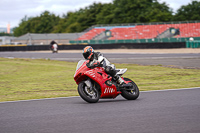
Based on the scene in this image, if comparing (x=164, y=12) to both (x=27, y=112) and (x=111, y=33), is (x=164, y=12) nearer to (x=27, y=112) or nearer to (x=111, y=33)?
(x=111, y=33)

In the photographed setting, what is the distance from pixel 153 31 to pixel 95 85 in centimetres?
4865

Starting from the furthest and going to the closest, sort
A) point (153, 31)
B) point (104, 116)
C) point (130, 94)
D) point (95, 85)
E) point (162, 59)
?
point (153, 31)
point (162, 59)
point (130, 94)
point (95, 85)
point (104, 116)

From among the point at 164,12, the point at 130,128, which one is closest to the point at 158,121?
the point at 130,128

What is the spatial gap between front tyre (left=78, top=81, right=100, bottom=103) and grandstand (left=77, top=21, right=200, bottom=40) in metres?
44.4

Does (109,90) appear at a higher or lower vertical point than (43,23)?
lower

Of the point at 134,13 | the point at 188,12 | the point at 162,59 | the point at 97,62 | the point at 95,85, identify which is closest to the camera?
the point at 97,62

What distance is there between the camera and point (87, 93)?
7.93 meters

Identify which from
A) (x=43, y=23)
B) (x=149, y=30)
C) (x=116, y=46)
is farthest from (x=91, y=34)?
(x=43, y=23)

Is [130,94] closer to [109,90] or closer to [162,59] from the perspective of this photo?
[109,90]

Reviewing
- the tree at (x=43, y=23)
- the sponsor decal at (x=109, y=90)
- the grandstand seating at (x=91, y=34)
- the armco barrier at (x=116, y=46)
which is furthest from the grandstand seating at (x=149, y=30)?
the tree at (x=43, y=23)

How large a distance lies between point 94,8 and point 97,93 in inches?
3876

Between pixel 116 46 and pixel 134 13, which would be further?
pixel 134 13

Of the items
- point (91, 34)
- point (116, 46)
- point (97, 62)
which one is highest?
point (91, 34)

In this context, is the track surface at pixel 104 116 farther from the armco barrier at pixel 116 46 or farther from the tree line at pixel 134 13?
the tree line at pixel 134 13
